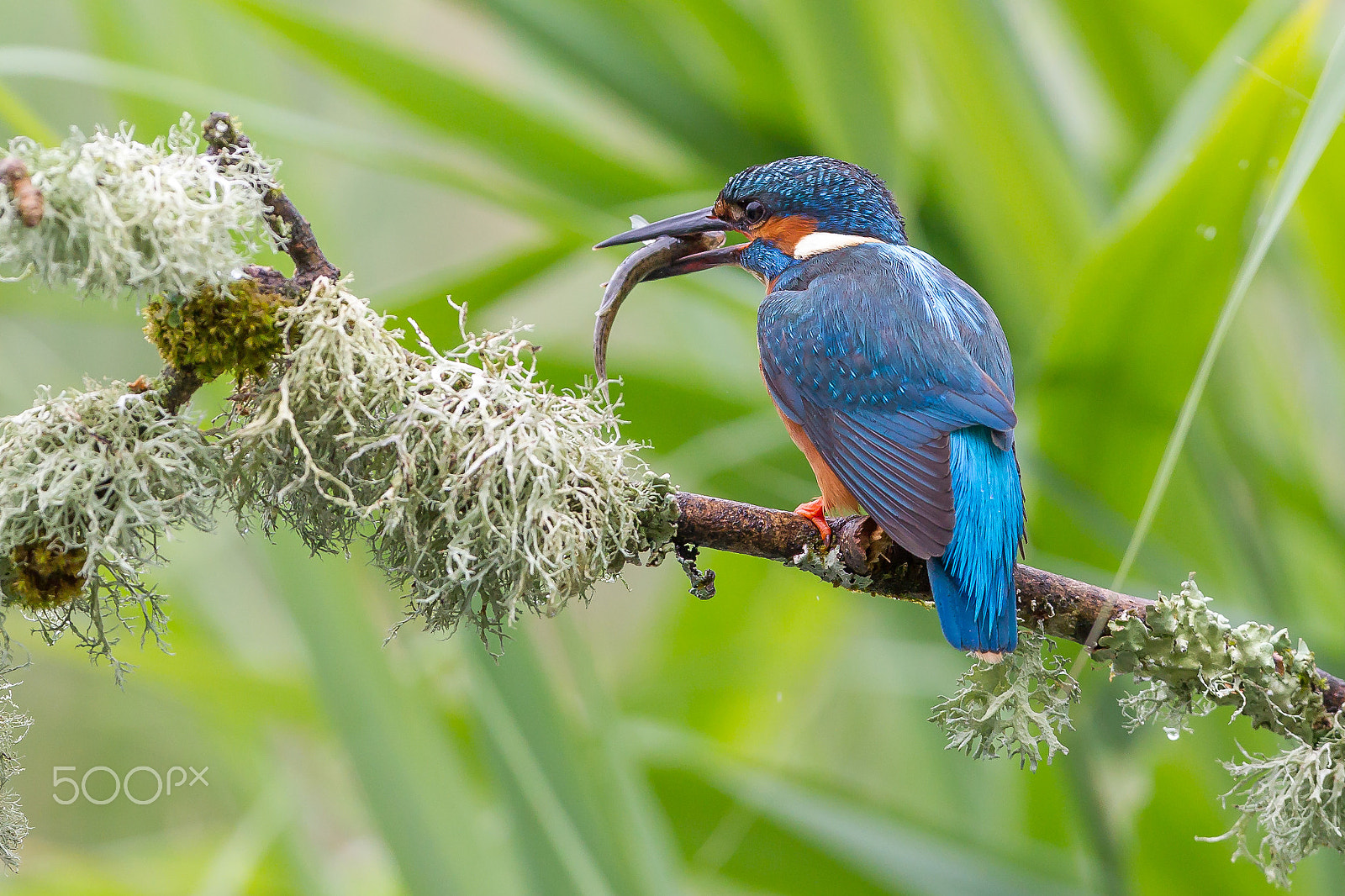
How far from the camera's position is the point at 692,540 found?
2.33 ft

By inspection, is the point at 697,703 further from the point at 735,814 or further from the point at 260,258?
the point at 260,258

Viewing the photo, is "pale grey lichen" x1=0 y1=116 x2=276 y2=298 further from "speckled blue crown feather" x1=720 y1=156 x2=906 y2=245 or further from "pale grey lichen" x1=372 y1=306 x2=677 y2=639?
"speckled blue crown feather" x1=720 y1=156 x2=906 y2=245

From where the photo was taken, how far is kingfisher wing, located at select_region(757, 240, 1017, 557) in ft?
2.67

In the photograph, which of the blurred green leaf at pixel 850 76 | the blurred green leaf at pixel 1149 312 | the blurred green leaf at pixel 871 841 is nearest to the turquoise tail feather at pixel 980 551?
the blurred green leaf at pixel 1149 312

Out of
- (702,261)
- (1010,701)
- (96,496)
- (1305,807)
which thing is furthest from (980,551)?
(96,496)

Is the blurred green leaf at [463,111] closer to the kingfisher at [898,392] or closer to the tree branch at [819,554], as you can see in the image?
the kingfisher at [898,392]

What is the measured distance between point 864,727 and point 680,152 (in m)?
1.59

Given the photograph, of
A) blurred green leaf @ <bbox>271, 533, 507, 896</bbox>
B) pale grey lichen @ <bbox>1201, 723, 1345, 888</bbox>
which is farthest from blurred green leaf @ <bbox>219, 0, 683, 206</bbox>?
pale grey lichen @ <bbox>1201, 723, 1345, 888</bbox>

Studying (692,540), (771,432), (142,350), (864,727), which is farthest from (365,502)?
(864,727)

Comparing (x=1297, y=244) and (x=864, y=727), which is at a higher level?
(x=1297, y=244)

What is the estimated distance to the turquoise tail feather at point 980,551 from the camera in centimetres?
71

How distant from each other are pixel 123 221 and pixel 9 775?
A: 1.25ft

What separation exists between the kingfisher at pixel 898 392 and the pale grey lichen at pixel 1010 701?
0.03 metres

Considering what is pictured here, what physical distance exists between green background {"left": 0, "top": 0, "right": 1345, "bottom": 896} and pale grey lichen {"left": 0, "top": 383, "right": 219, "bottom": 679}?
0.51 m
